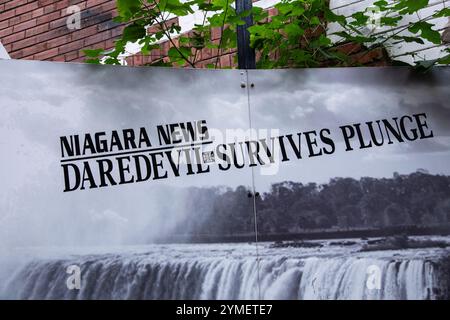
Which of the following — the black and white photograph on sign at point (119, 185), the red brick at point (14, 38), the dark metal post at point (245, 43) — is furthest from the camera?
the red brick at point (14, 38)

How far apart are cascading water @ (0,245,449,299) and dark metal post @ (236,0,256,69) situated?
0.85 metres

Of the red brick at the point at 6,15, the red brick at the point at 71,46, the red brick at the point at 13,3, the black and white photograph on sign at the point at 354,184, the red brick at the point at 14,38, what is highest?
the red brick at the point at 13,3

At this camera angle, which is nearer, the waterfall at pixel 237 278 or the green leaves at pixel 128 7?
the waterfall at pixel 237 278

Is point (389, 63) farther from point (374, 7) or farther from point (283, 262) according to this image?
point (283, 262)

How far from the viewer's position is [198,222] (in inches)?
78.4

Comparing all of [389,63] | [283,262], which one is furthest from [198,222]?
[389,63]

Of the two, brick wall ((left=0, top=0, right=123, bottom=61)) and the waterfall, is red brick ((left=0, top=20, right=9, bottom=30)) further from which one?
the waterfall

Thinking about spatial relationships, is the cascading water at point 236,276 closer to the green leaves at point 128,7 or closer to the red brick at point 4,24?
the green leaves at point 128,7

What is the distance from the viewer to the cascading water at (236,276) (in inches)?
74.4

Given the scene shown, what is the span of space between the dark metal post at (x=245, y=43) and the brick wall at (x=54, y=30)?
106cm

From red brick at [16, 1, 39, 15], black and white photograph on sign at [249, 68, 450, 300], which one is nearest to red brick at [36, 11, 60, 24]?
red brick at [16, 1, 39, 15]

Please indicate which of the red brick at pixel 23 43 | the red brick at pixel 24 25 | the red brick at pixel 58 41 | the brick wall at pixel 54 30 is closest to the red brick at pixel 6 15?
the brick wall at pixel 54 30

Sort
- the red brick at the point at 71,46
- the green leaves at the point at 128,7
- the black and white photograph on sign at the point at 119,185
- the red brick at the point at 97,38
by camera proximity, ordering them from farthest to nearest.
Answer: the red brick at the point at 71,46 < the red brick at the point at 97,38 < the green leaves at the point at 128,7 < the black and white photograph on sign at the point at 119,185

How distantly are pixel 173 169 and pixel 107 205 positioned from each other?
0.27 m
